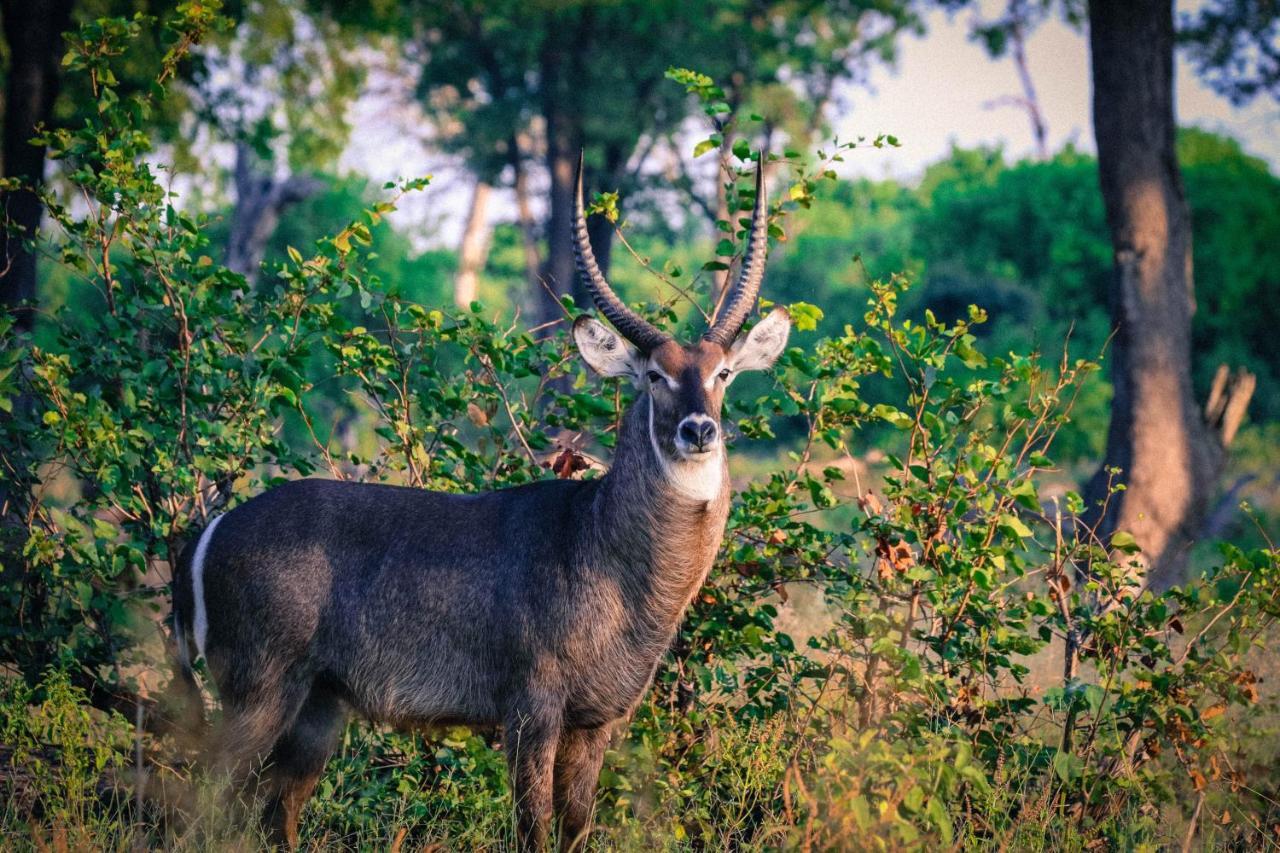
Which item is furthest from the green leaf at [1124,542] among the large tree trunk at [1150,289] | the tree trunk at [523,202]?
the tree trunk at [523,202]

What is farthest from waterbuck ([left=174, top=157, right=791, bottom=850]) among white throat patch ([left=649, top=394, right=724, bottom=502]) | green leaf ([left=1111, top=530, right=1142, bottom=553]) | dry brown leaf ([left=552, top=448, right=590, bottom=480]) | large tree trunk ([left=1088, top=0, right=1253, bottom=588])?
large tree trunk ([left=1088, top=0, right=1253, bottom=588])

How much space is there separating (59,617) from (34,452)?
84 centimetres

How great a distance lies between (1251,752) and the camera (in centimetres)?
566

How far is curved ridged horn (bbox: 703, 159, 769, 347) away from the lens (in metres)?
5.09

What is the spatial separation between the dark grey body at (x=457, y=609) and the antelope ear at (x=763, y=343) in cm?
42

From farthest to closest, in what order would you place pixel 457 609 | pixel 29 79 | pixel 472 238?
pixel 472 238, pixel 29 79, pixel 457 609

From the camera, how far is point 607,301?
200 inches

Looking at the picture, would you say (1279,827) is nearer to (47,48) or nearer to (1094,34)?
(1094,34)

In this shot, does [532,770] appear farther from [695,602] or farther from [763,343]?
[763,343]

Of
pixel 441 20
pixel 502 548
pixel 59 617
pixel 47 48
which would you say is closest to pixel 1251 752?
pixel 502 548

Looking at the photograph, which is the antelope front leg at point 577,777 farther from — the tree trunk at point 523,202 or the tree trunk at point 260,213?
the tree trunk at point 523,202

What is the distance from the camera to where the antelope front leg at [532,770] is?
464 cm

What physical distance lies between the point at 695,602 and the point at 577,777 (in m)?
1.00

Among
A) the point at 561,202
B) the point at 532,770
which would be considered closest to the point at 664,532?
the point at 532,770
